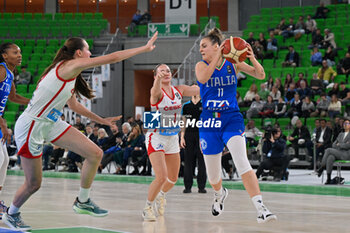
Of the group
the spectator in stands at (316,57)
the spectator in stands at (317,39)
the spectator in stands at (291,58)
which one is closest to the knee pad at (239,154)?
the spectator in stands at (316,57)

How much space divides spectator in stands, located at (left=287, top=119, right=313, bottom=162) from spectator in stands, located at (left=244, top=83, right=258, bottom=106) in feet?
8.20

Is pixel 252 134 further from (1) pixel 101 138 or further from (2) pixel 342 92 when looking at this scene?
(1) pixel 101 138

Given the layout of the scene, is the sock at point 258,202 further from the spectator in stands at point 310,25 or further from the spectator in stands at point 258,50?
the spectator in stands at point 310,25

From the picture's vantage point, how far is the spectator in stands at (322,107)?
15016 mm

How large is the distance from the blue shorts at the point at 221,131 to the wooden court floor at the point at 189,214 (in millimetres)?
795

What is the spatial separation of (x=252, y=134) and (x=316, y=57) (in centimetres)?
559

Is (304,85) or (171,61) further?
(171,61)

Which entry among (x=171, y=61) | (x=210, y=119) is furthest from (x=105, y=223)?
(x=171, y=61)

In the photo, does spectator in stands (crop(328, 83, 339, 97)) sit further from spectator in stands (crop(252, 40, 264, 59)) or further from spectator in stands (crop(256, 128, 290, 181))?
spectator in stands (crop(252, 40, 264, 59))

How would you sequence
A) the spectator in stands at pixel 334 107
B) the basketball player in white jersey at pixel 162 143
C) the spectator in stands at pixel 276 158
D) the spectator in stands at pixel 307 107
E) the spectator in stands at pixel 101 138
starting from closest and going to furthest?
the basketball player in white jersey at pixel 162 143
the spectator in stands at pixel 276 158
the spectator in stands at pixel 334 107
the spectator in stands at pixel 307 107
the spectator in stands at pixel 101 138

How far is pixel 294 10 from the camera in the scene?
23.0m

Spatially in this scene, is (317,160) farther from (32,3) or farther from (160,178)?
(32,3)

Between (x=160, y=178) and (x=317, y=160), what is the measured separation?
853cm

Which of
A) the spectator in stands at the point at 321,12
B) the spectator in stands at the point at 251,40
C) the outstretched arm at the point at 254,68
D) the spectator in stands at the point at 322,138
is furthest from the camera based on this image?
the spectator in stands at the point at 321,12
